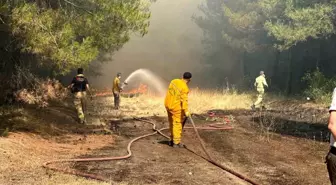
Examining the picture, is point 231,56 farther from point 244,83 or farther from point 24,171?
point 24,171

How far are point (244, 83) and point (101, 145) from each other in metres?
24.5

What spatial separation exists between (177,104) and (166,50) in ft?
146

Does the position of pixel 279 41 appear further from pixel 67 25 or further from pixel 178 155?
pixel 178 155

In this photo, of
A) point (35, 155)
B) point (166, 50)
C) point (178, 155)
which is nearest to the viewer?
point (35, 155)

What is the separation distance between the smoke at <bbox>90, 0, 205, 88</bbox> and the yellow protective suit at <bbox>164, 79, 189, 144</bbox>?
31.3 meters

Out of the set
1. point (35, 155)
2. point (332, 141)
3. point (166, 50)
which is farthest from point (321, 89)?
point (166, 50)

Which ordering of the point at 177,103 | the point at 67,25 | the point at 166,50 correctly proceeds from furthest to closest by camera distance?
the point at 166,50 → the point at 67,25 → the point at 177,103

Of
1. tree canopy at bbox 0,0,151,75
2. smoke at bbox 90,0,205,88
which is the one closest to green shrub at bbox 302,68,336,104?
tree canopy at bbox 0,0,151,75

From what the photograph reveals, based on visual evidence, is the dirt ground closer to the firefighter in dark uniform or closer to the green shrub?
the firefighter in dark uniform

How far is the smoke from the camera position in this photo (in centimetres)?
4538

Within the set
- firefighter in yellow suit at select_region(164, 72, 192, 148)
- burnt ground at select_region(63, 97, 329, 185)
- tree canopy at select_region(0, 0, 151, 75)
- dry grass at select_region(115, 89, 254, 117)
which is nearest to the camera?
burnt ground at select_region(63, 97, 329, 185)

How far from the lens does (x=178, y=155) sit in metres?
7.83

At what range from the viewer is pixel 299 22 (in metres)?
21.0

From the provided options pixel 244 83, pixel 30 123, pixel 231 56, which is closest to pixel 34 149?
pixel 30 123
